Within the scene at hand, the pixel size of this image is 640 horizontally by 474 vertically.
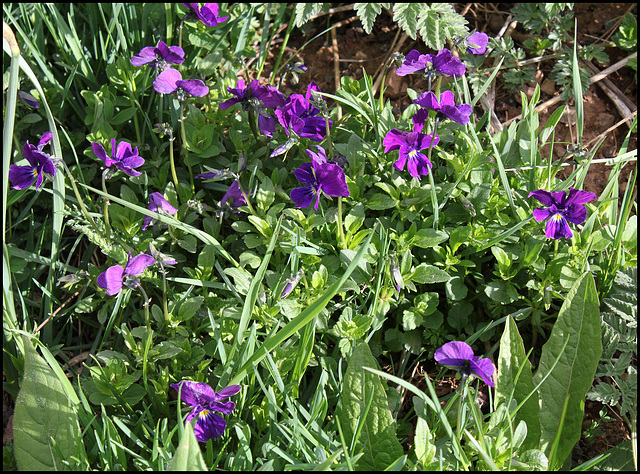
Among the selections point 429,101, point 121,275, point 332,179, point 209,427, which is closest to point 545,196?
point 429,101

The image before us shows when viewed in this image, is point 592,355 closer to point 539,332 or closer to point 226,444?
point 539,332

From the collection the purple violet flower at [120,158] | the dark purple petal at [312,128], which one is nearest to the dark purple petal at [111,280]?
the purple violet flower at [120,158]

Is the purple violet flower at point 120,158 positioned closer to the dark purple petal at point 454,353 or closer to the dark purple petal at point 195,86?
the dark purple petal at point 195,86

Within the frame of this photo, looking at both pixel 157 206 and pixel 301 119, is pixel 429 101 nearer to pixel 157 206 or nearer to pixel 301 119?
pixel 301 119

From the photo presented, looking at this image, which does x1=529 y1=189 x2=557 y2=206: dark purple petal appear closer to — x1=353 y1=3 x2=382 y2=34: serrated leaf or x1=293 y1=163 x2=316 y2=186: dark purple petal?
x1=293 y1=163 x2=316 y2=186: dark purple petal

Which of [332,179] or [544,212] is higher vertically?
[332,179]

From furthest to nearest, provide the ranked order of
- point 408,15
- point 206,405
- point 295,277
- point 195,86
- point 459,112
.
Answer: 1. point 408,15
2. point 195,86
3. point 459,112
4. point 295,277
5. point 206,405

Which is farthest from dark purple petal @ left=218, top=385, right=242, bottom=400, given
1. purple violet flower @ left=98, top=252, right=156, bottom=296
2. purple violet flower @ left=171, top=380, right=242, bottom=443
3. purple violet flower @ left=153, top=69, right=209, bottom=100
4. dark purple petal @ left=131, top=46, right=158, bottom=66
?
dark purple petal @ left=131, top=46, right=158, bottom=66
